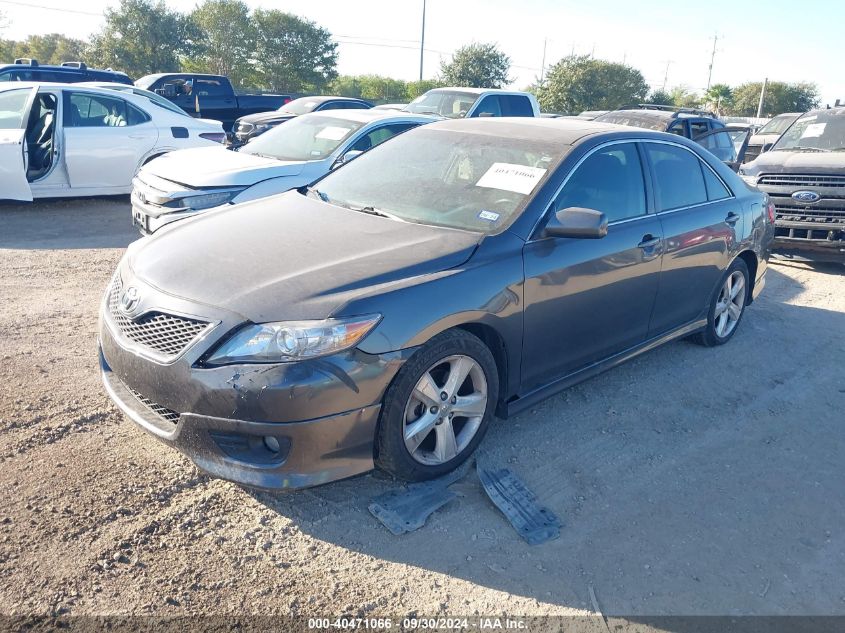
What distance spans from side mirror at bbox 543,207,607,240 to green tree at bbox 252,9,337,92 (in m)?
47.6

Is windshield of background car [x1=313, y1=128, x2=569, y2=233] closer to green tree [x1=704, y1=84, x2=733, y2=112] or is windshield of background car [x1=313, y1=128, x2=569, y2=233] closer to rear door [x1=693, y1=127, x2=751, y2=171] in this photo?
rear door [x1=693, y1=127, x2=751, y2=171]

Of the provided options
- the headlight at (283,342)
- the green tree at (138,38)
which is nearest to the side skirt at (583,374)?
the headlight at (283,342)

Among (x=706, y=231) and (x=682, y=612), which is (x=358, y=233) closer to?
(x=682, y=612)

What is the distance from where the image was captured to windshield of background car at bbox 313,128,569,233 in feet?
12.4

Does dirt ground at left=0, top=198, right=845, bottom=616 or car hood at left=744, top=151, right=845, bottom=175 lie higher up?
car hood at left=744, top=151, right=845, bottom=175

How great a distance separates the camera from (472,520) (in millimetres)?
3160

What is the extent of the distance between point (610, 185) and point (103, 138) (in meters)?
7.53

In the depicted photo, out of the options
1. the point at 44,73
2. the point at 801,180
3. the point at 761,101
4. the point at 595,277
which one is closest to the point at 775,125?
the point at 801,180

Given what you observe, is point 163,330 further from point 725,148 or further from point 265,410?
point 725,148

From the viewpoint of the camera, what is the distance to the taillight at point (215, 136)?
1045 centimetres

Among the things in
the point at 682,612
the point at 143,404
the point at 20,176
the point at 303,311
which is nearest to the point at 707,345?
the point at 682,612

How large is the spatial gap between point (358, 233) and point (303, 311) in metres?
0.87

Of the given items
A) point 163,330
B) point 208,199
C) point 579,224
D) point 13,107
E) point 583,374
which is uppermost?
point 13,107

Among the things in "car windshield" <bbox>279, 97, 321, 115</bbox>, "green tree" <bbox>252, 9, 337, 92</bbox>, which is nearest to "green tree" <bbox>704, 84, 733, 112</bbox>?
"green tree" <bbox>252, 9, 337, 92</bbox>
